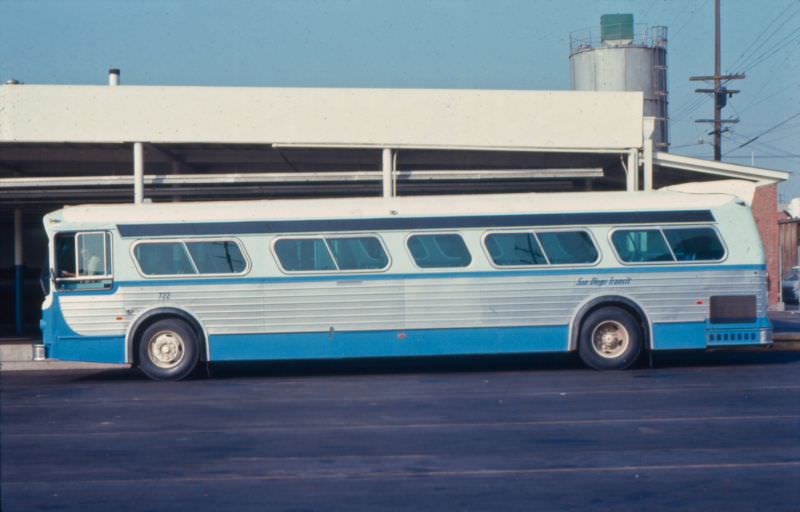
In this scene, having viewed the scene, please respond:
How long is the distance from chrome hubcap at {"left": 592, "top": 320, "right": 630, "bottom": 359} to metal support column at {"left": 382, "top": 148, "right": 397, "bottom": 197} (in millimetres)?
5679

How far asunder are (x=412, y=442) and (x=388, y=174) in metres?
11.2

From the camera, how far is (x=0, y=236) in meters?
32.2

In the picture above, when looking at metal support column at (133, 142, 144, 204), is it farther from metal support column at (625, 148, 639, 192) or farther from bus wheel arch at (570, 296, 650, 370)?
metal support column at (625, 148, 639, 192)

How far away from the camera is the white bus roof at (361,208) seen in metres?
16.4

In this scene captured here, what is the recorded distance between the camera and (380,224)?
1631 cm

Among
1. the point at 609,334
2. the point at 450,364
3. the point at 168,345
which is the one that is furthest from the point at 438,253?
the point at 168,345

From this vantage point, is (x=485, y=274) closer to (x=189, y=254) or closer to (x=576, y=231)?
(x=576, y=231)

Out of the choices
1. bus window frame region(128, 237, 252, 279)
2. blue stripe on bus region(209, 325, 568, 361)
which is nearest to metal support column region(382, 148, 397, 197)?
bus window frame region(128, 237, 252, 279)

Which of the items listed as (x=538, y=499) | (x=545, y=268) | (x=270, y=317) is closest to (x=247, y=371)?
(x=270, y=317)

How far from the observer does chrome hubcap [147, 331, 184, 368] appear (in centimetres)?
1608

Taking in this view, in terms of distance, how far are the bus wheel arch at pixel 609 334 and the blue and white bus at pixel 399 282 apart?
0.07ft

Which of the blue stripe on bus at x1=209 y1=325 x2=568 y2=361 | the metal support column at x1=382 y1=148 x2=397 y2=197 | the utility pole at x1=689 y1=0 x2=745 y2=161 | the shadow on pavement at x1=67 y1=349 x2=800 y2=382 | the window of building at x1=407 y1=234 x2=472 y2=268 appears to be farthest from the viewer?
the utility pole at x1=689 y1=0 x2=745 y2=161

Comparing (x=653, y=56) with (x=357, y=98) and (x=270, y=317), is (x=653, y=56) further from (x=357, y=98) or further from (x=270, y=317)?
(x=270, y=317)

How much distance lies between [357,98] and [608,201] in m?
6.51
